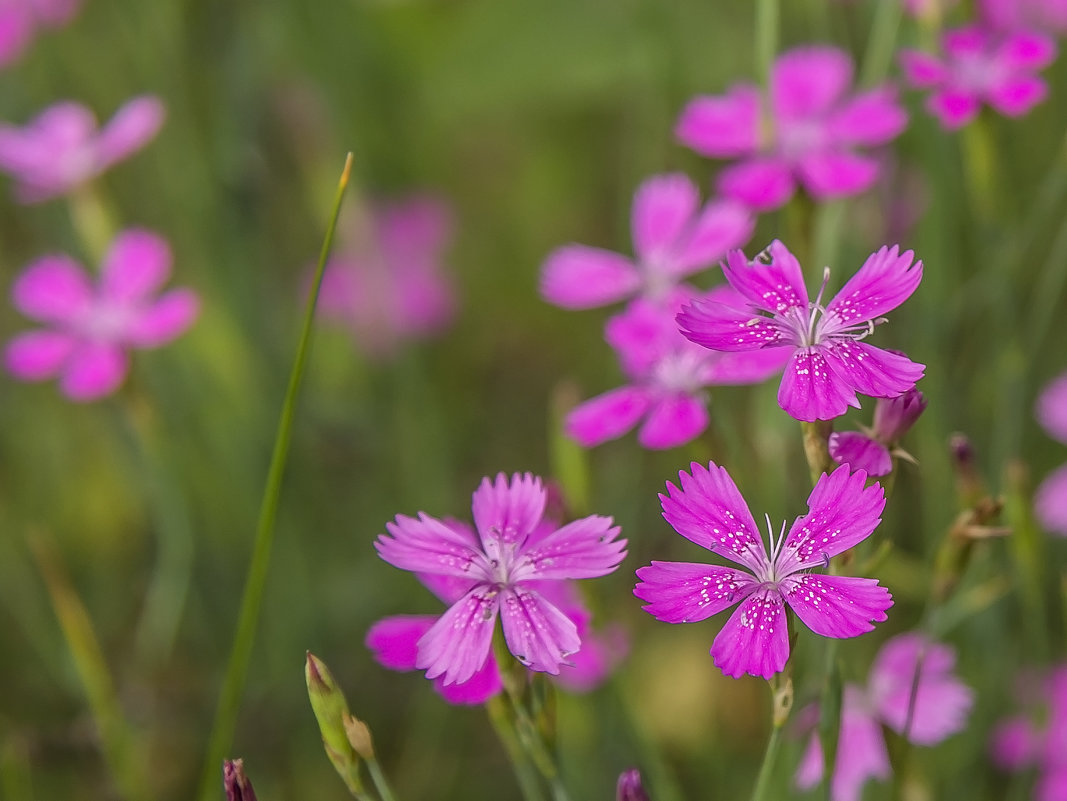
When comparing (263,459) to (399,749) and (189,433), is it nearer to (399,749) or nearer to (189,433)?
(189,433)

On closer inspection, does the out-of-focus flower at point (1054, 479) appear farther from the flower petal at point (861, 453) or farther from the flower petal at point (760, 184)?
the flower petal at point (861, 453)

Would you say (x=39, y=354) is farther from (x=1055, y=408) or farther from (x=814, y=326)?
(x=1055, y=408)

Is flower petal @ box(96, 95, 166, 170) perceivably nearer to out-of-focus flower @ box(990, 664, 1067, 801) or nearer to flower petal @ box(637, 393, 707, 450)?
flower petal @ box(637, 393, 707, 450)

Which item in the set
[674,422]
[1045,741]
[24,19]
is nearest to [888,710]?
[1045,741]

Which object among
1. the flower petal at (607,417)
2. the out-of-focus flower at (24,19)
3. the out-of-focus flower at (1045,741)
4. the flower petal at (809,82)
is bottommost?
the out-of-focus flower at (1045,741)

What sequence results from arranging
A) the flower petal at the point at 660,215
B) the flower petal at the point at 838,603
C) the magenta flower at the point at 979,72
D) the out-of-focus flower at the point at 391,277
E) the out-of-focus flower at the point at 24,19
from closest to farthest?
the flower petal at the point at 838,603 < the magenta flower at the point at 979,72 < the flower petal at the point at 660,215 < the out-of-focus flower at the point at 24,19 < the out-of-focus flower at the point at 391,277

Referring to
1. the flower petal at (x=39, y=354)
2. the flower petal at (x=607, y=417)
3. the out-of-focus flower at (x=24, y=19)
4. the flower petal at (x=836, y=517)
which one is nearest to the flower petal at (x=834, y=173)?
the flower petal at (x=607, y=417)
